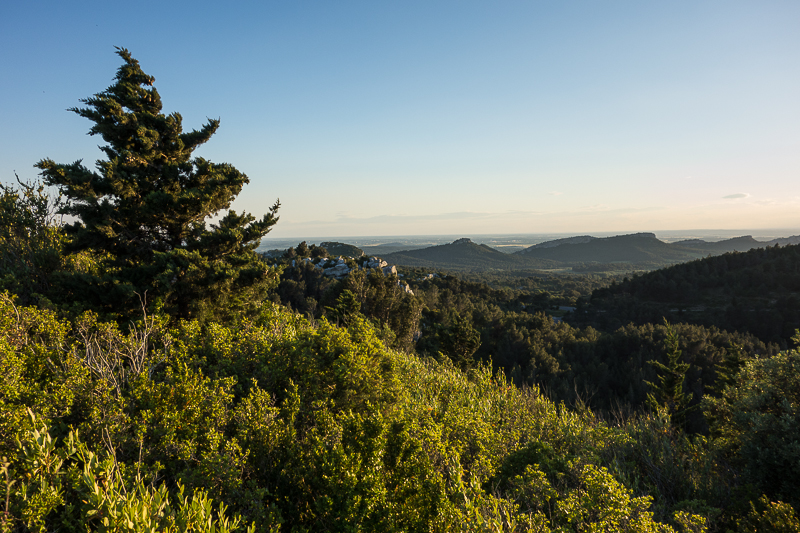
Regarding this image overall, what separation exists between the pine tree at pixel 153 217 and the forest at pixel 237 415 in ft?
0.22

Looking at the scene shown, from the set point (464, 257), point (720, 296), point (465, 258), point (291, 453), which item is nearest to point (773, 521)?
point (291, 453)

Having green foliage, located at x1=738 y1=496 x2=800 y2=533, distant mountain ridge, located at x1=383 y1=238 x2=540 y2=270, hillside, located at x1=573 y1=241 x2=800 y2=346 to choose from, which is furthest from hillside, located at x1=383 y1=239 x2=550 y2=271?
green foliage, located at x1=738 y1=496 x2=800 y2=533

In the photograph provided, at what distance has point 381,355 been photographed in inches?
320

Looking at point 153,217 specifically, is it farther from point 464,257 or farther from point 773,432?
point 464,257

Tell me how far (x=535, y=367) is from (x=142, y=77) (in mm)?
34456

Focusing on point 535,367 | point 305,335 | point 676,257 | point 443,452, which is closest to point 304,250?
point 535,367

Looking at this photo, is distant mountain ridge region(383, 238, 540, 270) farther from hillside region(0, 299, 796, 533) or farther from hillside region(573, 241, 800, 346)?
hillside region(0, 299, 796, 533)

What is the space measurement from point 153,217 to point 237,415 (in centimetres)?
832

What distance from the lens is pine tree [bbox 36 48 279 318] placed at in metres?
9.74

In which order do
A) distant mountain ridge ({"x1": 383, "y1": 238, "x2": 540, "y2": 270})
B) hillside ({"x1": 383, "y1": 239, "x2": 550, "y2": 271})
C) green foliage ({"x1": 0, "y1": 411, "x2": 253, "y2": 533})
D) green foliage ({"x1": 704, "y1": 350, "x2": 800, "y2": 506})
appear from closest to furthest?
green foliage ({"x1": 0, "y1": 411, "x2": 253, "y2": 533}) < green foliage ({"x1": 704, "y1": 350, "x2": 800, "y2": 506}) < distant mountain ridge ({"x1": 383, "y1": 238, "x2": 540, "y2": 270}) < hillside ({"x1": 383, "y1": 239, "x2": 550, "y2": 271})

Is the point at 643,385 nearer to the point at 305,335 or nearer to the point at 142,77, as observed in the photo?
the point at 305,335

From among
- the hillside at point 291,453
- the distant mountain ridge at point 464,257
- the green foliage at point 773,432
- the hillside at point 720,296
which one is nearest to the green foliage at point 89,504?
the hillside at point 291,453

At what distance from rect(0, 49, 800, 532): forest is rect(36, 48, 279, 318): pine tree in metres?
0.07

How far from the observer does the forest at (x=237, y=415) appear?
3.93 metres
